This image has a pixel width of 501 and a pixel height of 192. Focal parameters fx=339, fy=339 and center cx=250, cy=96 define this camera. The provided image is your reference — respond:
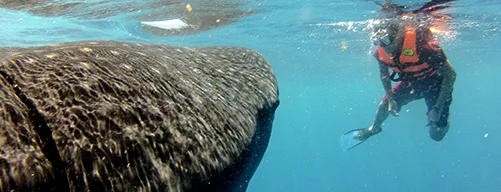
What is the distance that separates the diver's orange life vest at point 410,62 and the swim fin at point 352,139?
3.15 m

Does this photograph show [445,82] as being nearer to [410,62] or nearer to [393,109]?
[410,62]

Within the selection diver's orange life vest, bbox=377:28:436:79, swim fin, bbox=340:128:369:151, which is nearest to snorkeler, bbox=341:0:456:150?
diver's orange life vest, bbox=377:28:436:79

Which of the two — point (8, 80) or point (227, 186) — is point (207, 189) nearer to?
point (227, 186)

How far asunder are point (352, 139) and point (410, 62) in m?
4.05

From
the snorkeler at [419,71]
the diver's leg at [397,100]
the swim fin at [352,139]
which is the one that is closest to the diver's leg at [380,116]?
the diver's leg at [397,100]

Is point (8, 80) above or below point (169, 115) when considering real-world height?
above

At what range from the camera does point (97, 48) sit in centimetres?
234

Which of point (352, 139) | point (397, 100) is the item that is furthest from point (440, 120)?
point (352, 139)

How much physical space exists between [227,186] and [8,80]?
1248 mm

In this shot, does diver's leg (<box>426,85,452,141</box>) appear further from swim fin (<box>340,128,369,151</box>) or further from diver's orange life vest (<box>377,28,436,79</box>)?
swim fin (<box>340,128,369,151</box>)

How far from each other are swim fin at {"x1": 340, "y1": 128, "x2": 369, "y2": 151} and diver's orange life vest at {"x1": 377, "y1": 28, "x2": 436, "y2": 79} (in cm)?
315

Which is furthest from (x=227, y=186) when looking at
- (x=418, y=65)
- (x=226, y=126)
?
(x=418, y=65)

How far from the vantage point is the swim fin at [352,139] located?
12.6 m

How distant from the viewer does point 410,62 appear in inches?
392
